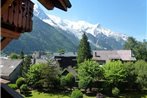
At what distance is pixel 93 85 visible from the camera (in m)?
64.8

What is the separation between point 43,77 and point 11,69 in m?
14.2

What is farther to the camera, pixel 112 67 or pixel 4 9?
pixel 112 67

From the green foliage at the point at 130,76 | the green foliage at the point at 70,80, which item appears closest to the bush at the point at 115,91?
the green foliage at the point at 130,76

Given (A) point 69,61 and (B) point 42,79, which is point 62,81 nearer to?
(B) point 42,79

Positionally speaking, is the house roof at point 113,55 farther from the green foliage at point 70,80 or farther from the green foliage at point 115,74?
the green foliage at point 70,80

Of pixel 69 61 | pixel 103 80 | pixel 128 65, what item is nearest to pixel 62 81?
pixel 103 80

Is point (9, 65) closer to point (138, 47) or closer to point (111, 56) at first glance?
point (111, 56)

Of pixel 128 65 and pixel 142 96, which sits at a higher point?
pixel 128 65

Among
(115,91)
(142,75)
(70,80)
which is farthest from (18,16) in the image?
(142,75)

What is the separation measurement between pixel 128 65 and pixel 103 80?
6.66 m

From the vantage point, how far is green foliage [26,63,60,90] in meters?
63.7

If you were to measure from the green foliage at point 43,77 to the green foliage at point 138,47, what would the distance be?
53.8m

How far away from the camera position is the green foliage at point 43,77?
6366 centimetres

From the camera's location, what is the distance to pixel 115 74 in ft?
213
